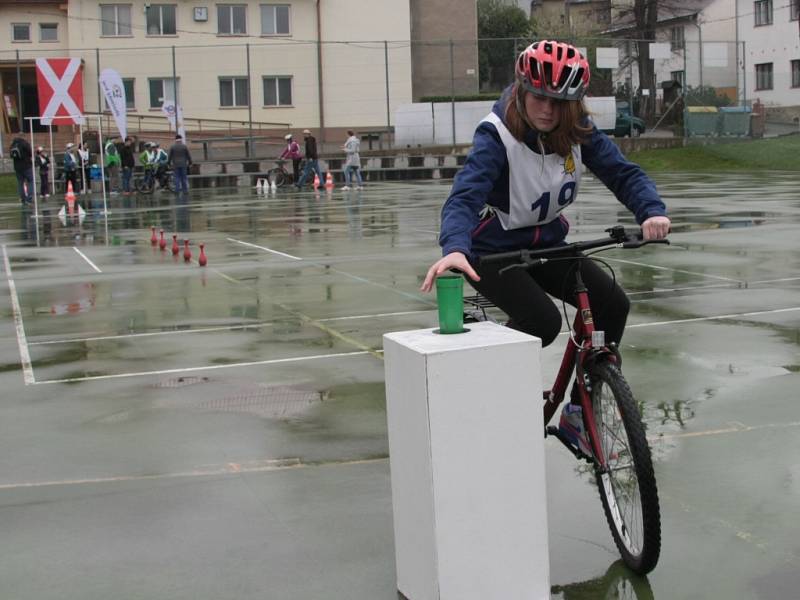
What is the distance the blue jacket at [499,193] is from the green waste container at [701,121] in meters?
41.5

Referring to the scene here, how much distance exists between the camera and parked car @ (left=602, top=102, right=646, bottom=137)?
45.3 m

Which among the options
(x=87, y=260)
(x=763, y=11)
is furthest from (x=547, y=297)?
(x=763, y=11)

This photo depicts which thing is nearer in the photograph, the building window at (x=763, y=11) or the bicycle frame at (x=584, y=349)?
the bicycle frame at (x=584, y=349)

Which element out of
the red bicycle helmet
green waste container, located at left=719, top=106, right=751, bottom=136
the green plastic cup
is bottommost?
the green plastic cup

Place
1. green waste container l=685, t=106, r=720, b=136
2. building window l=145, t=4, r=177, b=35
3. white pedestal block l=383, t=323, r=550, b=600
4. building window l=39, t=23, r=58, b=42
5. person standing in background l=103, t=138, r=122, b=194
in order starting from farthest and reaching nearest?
building window l=39, t=23, r=58, b=42, building window l=145, t=4, r=177, b=35, green waste container l=685, t=106, r=720, b=136, person standing in background l=103, t=138, r=122, b=194, white pedestal block l=383, t=323, r=550, b=600

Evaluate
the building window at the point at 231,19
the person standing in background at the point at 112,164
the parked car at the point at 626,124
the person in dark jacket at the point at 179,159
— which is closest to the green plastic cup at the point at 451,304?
the person in dark jacket at the point at 179,159

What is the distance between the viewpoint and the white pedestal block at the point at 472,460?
371 cm

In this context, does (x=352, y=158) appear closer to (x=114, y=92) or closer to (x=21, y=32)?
(x=114, y=92)

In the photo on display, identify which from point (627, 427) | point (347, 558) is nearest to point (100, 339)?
point (347, 558)

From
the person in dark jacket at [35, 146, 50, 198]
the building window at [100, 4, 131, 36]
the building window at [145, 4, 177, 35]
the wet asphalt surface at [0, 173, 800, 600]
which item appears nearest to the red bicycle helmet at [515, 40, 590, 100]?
the wet asphalt surface at [0, 173, 800, 600]

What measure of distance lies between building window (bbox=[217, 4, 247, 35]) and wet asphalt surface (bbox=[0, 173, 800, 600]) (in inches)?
1903

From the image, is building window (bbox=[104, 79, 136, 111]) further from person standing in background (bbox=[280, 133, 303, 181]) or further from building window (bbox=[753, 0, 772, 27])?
building window (bbox=[753, 0, 772, 27])

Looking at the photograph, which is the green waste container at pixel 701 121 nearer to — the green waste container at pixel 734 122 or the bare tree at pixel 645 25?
the green waste container at pixel 734 122

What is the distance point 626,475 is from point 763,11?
2855 inches
